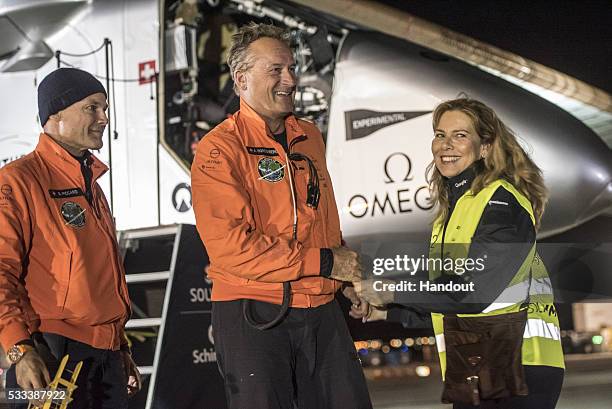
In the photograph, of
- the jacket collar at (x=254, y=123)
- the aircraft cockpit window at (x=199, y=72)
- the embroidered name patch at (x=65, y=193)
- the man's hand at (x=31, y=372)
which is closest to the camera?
the man's hand at (x=31, y=372)

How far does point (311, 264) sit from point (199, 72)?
2147mm

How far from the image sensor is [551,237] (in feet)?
11.6

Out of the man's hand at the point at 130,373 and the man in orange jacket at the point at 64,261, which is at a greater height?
the man in orange jacket at the point at 64,261

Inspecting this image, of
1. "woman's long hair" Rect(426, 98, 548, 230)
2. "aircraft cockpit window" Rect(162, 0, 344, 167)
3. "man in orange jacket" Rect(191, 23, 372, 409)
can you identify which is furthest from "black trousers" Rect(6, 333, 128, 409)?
"aircraft cockpit window" Rect(162, 0, 344, 167)

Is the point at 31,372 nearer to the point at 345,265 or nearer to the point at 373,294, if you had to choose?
the point at 345,265

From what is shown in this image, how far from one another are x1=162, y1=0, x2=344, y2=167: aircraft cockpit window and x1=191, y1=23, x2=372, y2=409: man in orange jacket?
1.59 meters

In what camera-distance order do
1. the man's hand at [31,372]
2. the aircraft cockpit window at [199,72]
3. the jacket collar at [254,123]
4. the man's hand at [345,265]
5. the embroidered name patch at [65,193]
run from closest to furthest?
the man's hand at [31,372] < the man's hand at [345,265] < the jacket collar at [254,123] < the embroidered name patch at [65,193] < the aircraft cockpit window at [199,72]

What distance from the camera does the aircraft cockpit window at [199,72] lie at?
4234mm

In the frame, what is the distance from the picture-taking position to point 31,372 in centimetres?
234

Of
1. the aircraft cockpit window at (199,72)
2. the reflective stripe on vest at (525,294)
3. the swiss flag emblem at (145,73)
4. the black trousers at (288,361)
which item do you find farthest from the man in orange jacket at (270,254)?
the swiss flag emblem at (145,73)

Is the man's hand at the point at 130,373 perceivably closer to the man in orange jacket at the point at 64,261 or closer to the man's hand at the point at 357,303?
the man in orange jacket at the point at 64,261

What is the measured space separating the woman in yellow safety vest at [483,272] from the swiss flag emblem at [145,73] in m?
1.86

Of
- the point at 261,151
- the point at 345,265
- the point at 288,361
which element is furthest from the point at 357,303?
the point at 261,151

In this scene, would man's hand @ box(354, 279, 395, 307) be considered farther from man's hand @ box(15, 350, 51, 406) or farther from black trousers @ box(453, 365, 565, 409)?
man's hand @ box(15, 350, 51, 406)
